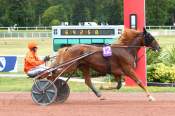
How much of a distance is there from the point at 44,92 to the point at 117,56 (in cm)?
185

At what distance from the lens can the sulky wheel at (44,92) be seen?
40.2 feet

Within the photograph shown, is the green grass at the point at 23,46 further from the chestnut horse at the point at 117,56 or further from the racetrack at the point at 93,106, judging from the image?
the chestnut horse at the point at 117,56

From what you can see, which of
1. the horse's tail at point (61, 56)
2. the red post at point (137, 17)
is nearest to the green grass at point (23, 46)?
the red post at point (137, 17)

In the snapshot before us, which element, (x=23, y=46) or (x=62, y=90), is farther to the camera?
(x=23, y=46)

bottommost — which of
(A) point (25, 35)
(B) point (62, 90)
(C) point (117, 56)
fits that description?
(B) point (62, 90)

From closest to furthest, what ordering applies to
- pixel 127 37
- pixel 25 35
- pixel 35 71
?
1. pixel 35 71
2. pixel 127 37
3. pixel 25 35

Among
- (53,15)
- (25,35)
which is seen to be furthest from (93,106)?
(53,15)

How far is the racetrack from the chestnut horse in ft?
1.67

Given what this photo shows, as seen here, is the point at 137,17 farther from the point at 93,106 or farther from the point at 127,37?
the point at 93,106

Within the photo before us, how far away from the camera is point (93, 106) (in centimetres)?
1193

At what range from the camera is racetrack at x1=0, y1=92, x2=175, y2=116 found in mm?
10920

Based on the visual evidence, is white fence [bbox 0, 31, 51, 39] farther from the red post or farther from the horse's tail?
the horse's tail

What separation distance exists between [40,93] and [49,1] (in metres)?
93.5

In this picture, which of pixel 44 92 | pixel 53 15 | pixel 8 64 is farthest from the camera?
pixel 53 15
